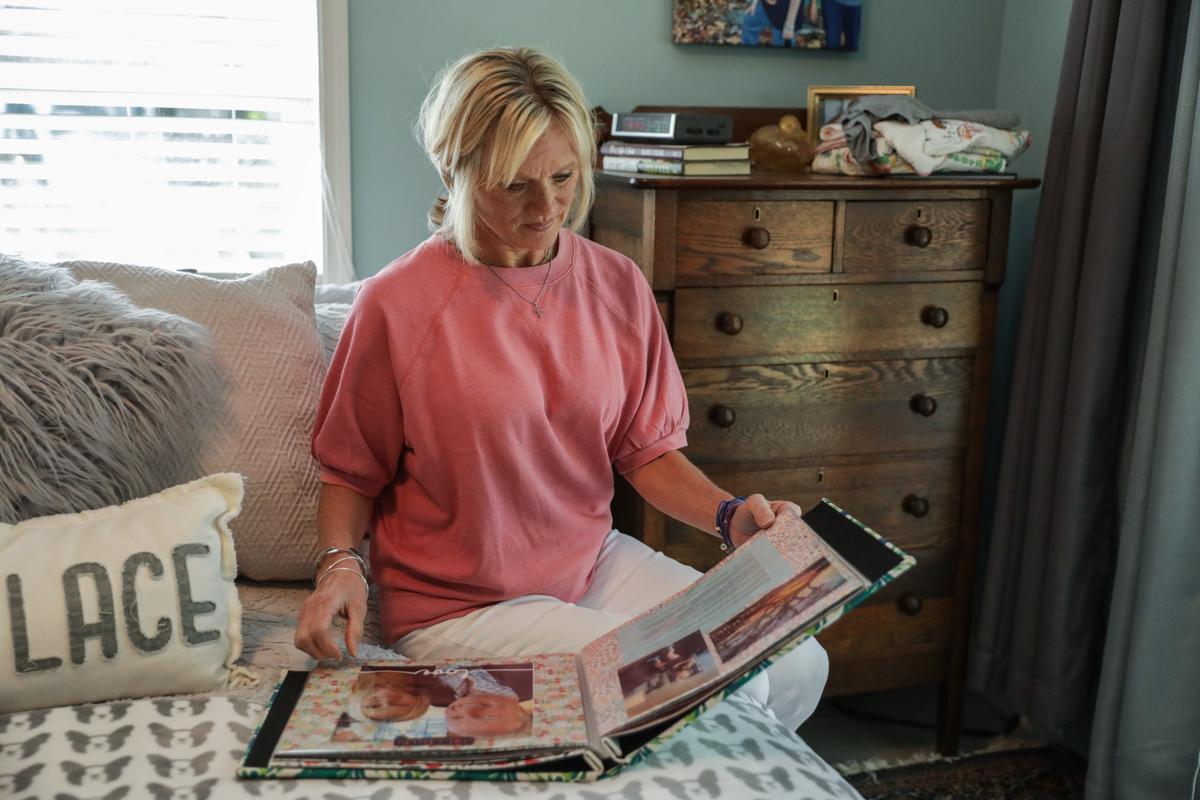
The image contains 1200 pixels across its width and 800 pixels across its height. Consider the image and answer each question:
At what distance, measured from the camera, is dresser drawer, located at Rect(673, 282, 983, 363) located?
6.08 ft

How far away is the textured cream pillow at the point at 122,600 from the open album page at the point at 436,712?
132 millimetres

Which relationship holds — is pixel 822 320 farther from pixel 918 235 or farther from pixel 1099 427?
pixel 1099 427

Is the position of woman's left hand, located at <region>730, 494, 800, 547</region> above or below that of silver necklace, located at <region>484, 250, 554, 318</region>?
below

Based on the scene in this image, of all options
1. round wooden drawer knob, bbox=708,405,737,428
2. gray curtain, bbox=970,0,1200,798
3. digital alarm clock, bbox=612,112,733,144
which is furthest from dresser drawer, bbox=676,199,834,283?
gray curtain, bbox=970,0,1200,798

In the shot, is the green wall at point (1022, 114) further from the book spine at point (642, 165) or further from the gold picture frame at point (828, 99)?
the book spine at point (642, 165)

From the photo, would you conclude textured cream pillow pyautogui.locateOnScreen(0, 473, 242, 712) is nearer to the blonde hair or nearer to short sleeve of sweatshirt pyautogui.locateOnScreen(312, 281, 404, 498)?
short sleeve of sweatshirt pyautogui.locateOnScreen(312, 281, 404, 498)

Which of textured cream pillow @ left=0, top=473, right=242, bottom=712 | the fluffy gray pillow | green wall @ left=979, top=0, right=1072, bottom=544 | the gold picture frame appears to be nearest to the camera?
textured cream pillow @ left=0, top=473, right=242, bottom=712

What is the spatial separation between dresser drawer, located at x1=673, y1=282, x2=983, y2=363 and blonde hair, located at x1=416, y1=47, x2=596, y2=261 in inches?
20.3

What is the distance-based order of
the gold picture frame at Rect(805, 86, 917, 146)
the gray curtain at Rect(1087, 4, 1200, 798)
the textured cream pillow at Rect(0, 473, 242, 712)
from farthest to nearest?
the gold picture frame at Rect(805, 86, 917, 146) < the gray curtain at Rect(1087, 4, 1200, 798) < the textured cream pillow at Rect(0, 473, 242, 712)

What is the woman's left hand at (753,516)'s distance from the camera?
1.21 m

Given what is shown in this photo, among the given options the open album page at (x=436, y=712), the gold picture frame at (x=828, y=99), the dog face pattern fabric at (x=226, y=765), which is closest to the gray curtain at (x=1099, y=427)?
the gold picture frame at (x=828, y=99)

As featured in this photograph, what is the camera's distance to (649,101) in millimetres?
2236

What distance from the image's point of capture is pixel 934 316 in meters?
1.96

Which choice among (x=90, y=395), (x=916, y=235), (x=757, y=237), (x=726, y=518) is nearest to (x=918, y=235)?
(x=916, y=235)
